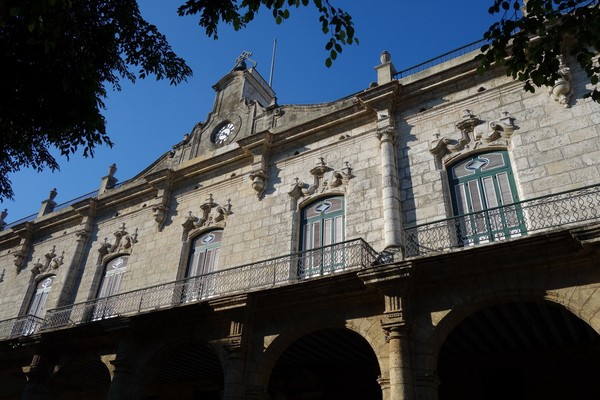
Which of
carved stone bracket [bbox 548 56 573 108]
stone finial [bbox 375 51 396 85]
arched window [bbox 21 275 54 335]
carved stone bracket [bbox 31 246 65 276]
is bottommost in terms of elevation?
arched window [bbox 21 275 54 335]

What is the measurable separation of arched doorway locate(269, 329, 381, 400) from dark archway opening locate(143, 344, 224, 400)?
1740 mm

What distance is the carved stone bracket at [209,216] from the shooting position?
14.1 m

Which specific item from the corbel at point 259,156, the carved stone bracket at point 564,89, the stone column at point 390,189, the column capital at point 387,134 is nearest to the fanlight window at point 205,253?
the corbel at point 259,156

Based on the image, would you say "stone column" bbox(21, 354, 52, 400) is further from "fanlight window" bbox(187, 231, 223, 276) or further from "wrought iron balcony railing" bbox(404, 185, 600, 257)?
"wrought iron balcony railing" bbox(404, 185, 600, 257)

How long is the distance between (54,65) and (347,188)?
6993mm

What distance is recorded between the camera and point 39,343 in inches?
522

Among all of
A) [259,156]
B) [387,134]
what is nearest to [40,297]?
[259,156]

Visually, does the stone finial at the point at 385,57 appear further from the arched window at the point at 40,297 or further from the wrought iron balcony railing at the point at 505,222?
the arched window at the point at 40,297

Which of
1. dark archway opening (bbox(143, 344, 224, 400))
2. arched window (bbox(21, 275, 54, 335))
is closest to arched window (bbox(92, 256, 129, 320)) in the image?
arched window (bbox(21, 275, 54, 335))

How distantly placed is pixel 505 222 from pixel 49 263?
14879mm

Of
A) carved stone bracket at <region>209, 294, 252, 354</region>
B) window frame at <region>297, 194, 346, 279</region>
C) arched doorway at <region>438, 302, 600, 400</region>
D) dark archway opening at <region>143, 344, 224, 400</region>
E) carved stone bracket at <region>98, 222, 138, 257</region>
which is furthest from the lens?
carved stone bracket at <region>98, 222, 138, 257</region>

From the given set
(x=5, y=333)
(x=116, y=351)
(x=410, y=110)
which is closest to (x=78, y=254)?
(x=5, y=333)

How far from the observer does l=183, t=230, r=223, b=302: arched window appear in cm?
1256

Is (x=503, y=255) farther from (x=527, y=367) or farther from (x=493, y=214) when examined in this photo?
(x=527, y=367)
